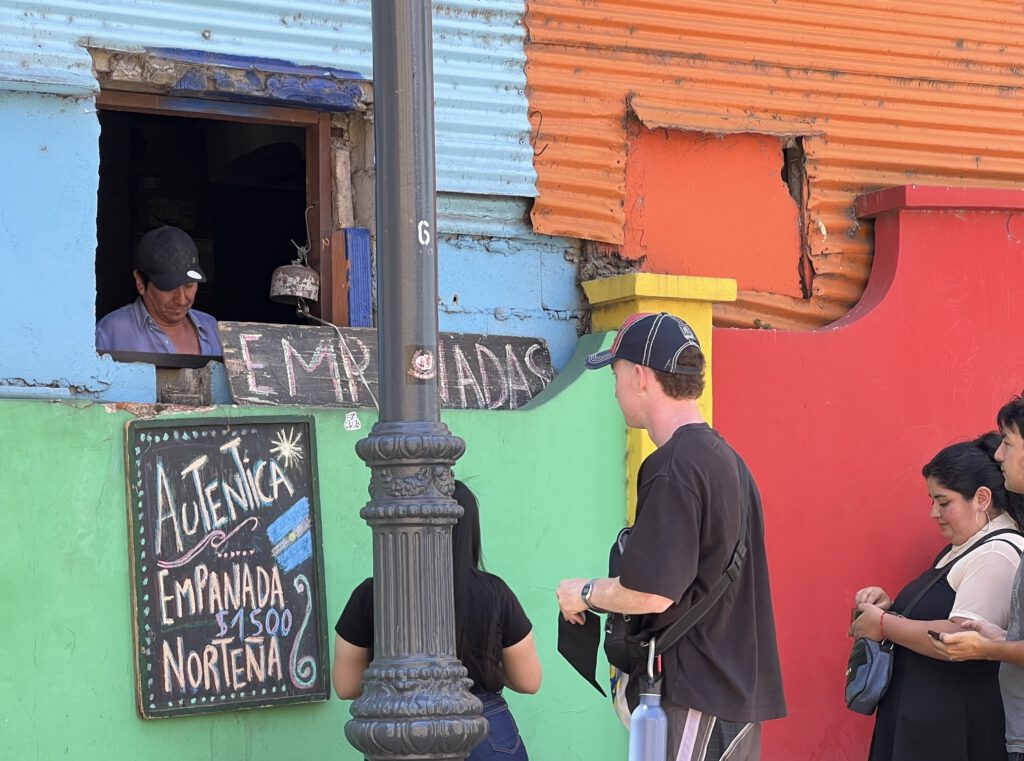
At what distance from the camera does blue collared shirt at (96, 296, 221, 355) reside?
6.79 metres

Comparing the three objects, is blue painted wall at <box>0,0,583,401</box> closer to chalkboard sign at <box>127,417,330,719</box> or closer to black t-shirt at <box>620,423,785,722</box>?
chalkboard sign at <box>127,417,330,719</box>

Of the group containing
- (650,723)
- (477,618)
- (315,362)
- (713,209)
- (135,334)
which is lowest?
(650,723)

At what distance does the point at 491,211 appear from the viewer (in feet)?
24.7

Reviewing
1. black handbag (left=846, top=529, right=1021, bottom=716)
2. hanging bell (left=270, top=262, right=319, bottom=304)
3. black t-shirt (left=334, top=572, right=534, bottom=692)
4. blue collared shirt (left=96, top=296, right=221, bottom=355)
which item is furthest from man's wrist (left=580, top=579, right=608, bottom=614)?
hanging bell (left=270, top=262, right=319, bottom=304)

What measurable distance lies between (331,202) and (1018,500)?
3.34m

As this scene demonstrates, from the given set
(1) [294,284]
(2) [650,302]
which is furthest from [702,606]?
(1) [294,284]

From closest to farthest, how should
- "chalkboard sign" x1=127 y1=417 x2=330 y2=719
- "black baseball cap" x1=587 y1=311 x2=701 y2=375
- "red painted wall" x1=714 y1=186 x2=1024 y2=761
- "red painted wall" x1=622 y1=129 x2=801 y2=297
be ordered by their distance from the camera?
"black baseball cap" x1=587 y1=311 x2=701 y2=375 → "chalkboard sign" x1=127 y1=417 x2=330 y2=719 → "red painted wall" x1=714 y1=186 x2=1024 y2=761 → "red painted wall" x1=622 y1=129 x2=801 y2=297

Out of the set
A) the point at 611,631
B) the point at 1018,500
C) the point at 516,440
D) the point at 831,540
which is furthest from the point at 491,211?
the point at 611,631

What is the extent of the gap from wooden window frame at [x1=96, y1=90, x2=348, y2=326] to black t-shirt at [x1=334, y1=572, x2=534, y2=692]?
2.44 meters

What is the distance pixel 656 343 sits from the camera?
14.9 ft

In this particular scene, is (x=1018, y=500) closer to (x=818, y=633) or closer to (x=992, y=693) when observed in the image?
(x=992, y=693)

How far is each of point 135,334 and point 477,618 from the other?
2604 mm

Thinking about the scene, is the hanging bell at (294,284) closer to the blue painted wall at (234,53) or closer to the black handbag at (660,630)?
the blue painted wall at (234,53)

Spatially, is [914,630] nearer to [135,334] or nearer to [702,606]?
[702,606]
